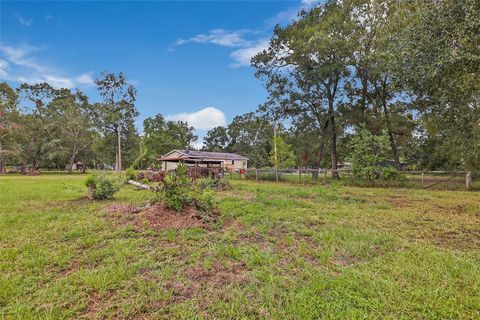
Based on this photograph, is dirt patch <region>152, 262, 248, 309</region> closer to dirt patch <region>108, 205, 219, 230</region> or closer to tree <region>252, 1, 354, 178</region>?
dirt patch <region>108, 205, 219, 230</region>

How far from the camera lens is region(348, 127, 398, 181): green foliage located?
1273cm

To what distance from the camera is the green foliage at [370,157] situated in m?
12.7

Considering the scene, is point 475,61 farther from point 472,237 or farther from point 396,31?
point 472,237

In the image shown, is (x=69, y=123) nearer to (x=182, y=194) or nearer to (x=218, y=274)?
(x=182, y=194)

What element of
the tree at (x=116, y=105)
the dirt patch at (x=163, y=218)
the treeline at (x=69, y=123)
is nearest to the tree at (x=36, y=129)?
the treeline at (x=69, y=123)

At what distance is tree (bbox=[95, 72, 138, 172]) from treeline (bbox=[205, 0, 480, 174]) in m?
21.2

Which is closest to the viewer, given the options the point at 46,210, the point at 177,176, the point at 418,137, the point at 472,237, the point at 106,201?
the point at 472,237

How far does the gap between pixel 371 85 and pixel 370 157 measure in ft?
21.1

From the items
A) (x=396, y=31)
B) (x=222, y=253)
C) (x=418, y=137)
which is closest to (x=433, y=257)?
(x=222, y=253)

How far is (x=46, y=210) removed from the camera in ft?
19.6

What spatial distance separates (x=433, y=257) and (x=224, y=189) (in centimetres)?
862

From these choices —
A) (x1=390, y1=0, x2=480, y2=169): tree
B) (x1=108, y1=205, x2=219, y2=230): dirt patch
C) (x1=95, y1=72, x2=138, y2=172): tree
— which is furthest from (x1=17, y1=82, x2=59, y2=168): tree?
(x1=390, y1=0, x2=480, y2=169): tree

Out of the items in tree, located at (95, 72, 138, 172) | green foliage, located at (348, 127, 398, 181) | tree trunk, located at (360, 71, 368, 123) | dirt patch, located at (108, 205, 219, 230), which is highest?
tree, located at (95, 72, 138, 172)

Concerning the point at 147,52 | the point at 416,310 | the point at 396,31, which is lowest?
the point at 416,310
